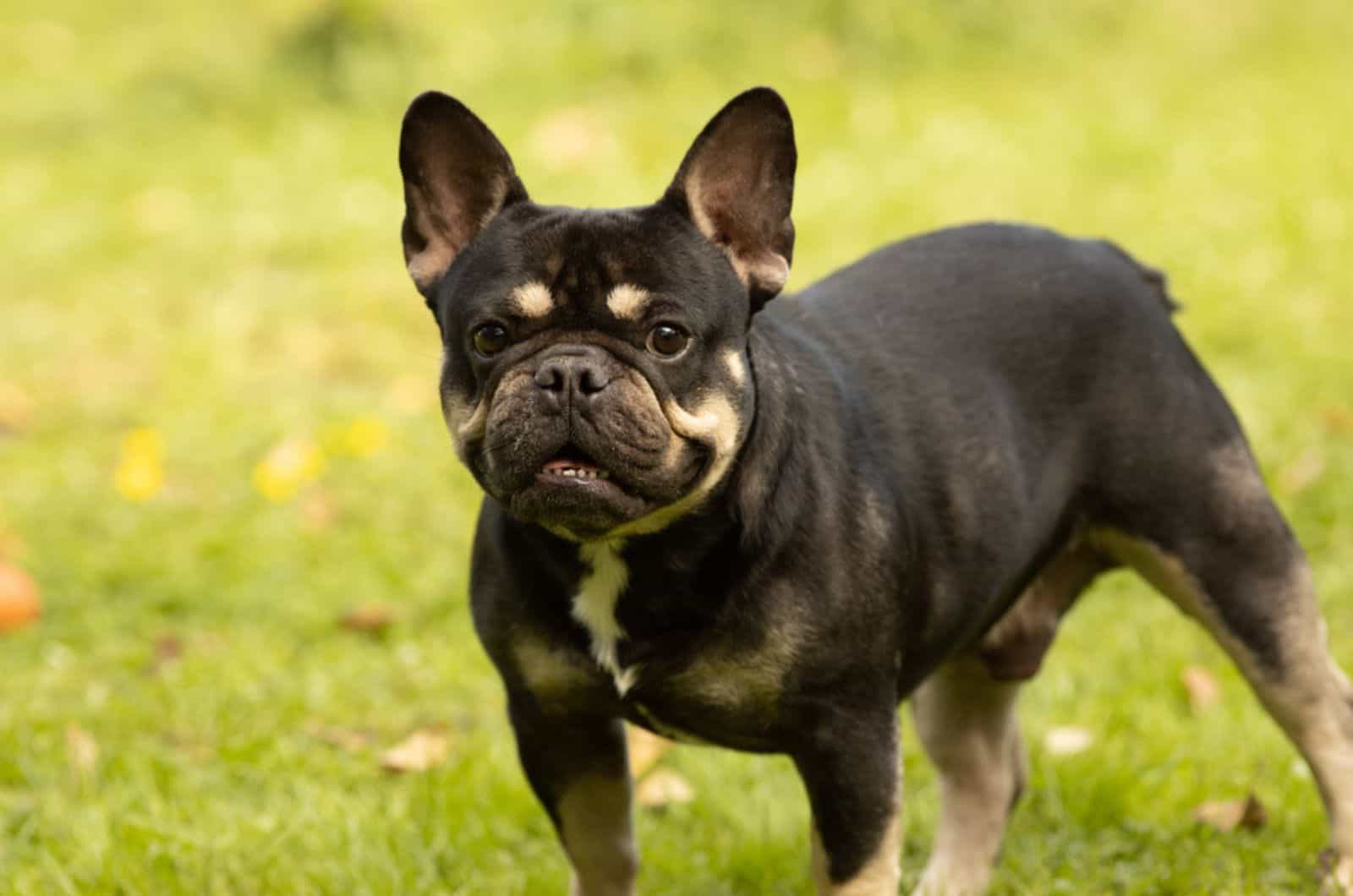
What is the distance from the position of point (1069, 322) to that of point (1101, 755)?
1546 millimetres

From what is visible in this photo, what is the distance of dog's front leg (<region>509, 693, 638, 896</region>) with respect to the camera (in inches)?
155

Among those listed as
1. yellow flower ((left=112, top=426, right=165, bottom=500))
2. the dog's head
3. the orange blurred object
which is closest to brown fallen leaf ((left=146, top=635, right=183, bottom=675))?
the orange blurred object

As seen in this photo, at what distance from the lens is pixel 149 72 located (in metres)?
12.8

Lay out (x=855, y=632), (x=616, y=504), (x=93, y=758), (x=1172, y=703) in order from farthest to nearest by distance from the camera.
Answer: (x=1172, y=703) < (x=93, y=758) < (x=855, y=632) < (x=616, y=504)

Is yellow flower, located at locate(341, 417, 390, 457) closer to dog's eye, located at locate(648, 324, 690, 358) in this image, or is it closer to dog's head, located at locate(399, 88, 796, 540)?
dog's head, located at locate(399, 88, 796, 540)

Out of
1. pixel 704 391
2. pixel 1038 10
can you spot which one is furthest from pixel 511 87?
A: pixel 704 391

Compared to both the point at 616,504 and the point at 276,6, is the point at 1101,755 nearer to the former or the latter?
the point at 616,504

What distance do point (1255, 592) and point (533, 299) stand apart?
1972 millimetres

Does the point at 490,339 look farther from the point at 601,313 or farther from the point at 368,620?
the point at 368,620

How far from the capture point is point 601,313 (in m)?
3.53

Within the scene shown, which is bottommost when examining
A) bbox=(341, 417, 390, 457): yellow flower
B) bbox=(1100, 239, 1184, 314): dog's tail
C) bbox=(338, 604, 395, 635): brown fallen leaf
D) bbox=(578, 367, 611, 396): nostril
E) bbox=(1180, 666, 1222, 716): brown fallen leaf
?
bbox=(341, 417, 390, 457): yellow flower

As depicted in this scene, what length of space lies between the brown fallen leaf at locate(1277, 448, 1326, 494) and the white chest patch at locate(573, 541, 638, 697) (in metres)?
4.61

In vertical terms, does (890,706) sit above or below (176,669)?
above

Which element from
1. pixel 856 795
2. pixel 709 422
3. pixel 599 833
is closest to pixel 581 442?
pixel 709 422
